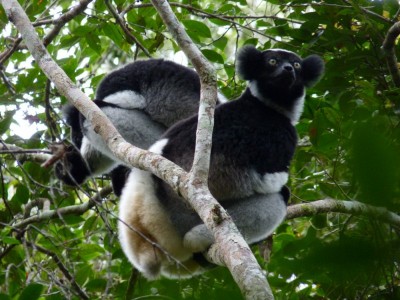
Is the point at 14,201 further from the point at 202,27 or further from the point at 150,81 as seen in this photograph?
the point at 202,27

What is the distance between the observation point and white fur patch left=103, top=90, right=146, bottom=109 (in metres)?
4.79

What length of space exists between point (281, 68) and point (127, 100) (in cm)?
146

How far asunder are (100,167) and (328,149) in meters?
2.10

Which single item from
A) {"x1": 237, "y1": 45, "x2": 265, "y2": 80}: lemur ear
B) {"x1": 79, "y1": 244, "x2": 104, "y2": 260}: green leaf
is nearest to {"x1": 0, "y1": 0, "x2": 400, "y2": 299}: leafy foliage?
{"x1": 79, "y1": 244, "x2": 104, "y2": 260}: green leaf

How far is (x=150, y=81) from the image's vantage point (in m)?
4.96

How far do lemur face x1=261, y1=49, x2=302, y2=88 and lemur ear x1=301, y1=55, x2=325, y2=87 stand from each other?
1.9 inches

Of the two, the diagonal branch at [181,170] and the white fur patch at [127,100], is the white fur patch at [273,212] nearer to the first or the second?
the diagonal branch at [181,170]

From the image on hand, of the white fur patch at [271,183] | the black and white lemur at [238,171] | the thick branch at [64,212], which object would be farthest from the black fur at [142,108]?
the white fur patch at [271,183]

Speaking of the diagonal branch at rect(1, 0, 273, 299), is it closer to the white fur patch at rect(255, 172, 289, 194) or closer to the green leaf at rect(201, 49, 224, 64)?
the white fur patch at rect(255, 172, 289, 194)

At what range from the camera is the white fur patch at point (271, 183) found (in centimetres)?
367

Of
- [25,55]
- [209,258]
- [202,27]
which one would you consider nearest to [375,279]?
[209,258]

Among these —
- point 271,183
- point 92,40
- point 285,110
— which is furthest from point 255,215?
point 92,40

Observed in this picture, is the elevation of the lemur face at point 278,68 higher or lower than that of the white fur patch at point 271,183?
higher

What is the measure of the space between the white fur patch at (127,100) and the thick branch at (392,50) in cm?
210
